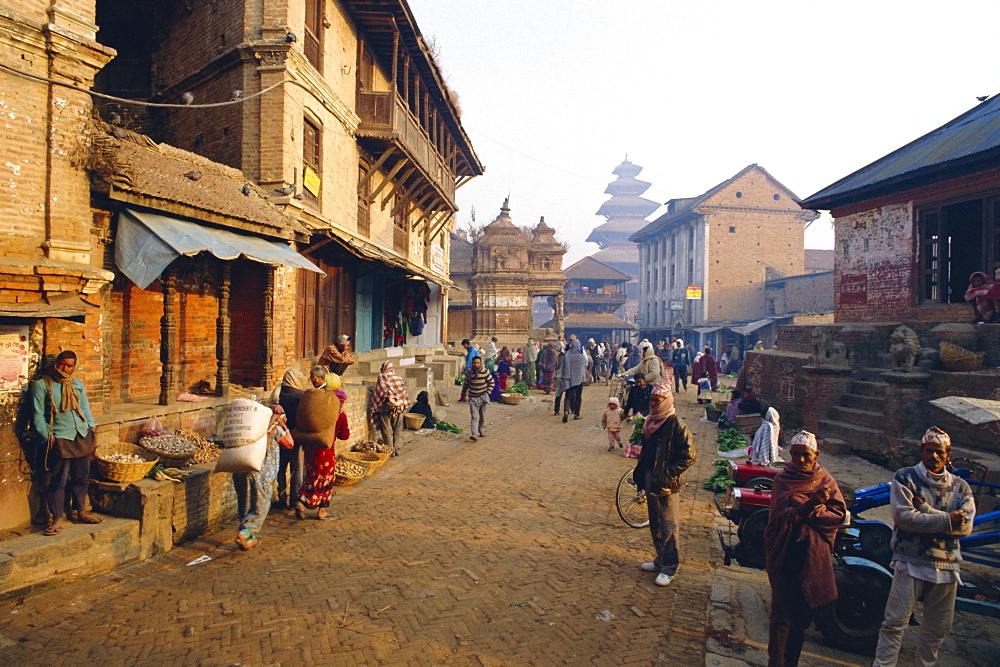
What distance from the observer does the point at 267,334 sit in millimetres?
10062

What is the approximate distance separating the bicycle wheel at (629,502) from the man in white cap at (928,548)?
3.28 metres

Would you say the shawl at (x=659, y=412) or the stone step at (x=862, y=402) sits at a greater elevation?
the shawl at (x=659, y=412)

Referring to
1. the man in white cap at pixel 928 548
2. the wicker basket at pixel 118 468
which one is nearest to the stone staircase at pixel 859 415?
the man in white cap at pixel 928 548

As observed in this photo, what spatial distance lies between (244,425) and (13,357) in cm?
223

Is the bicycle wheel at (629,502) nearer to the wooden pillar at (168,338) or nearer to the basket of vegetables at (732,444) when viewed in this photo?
the basket of vegetables at (732,444)

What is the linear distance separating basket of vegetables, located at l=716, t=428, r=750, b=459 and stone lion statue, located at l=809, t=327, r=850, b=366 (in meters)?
2.27

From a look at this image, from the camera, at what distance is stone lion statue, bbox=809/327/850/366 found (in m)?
12.5

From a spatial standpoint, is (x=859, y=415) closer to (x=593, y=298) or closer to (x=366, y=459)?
(x=366, y=459)

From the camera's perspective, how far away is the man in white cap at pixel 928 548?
3.88 m

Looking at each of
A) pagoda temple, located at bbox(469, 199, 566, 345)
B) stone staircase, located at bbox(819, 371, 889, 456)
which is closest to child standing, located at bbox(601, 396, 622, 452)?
stone staircase, located at bbox(819, 371, 889, 456)

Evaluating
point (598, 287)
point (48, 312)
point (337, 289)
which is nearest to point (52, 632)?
point (48, 312)

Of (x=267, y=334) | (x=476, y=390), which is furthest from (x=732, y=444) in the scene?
(x=267, y=334)

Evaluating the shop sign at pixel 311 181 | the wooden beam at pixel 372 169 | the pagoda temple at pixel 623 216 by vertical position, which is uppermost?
the pagoda temple at pixel 623 216

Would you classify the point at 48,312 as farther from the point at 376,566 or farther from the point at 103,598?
the point at 376,566
